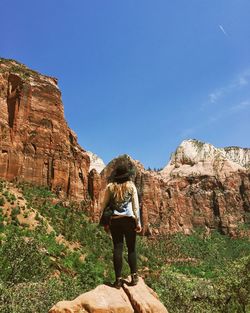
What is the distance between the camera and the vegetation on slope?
29.6 metres

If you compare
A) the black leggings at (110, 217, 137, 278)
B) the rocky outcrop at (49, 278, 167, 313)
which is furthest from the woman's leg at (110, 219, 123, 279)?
the rocky outcrop at (49, 278, 167, 313)

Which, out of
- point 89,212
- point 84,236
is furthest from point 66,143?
point 84,236

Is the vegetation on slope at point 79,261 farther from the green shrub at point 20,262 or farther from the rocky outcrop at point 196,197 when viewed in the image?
the rocky outcrop at point 196,197

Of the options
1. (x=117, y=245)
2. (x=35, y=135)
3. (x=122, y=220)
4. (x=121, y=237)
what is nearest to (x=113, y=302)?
(x=117, y=245)

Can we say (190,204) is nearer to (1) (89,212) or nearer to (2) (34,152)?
(1) (89,212)

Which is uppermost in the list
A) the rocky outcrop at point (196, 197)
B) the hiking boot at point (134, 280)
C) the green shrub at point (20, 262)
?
the rocky outcrop at point (196, 197)

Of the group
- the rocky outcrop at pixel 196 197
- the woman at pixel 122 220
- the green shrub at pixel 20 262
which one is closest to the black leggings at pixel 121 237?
the woman at pixel 122 220

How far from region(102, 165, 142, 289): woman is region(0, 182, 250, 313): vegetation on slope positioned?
1035cm

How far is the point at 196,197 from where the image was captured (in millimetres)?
161375

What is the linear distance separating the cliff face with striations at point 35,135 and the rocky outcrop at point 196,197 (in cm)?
3520

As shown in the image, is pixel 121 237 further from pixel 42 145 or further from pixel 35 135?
pixel 42 145

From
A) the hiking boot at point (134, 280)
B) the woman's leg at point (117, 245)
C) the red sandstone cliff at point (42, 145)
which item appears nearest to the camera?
the woman's leg at point (117, 245)

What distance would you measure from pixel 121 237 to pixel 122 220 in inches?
18.3

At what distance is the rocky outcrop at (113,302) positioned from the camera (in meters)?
9.21
